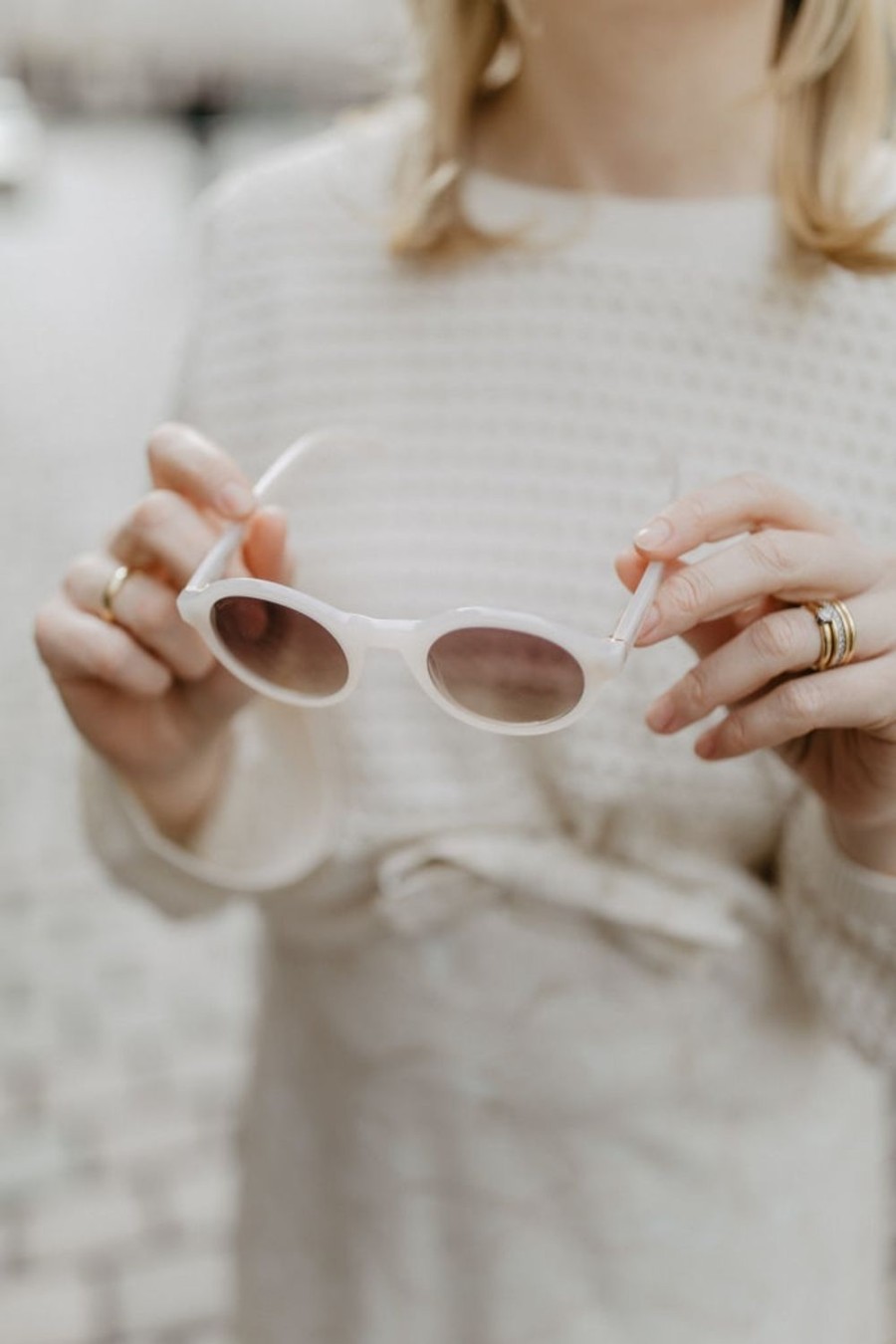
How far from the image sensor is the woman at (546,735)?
79cm

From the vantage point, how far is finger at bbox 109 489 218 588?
27.0 inches

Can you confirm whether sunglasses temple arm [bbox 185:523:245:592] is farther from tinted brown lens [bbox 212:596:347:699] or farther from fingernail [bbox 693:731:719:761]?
fingernail [bbox 693:731:719:761]

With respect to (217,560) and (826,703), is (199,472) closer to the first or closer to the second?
(217,560)

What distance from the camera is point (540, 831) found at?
2.83ft

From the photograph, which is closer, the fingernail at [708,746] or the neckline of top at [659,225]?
the fingernail at [708,746]

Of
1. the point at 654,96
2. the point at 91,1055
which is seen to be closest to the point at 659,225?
the point at 654,96

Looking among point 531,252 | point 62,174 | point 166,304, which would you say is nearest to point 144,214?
point 62,174

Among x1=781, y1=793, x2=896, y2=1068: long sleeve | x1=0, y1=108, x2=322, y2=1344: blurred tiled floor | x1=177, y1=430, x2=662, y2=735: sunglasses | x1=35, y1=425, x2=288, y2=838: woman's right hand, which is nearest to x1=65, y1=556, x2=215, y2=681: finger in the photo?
x1=35, y1=425, x2=288, y2=838: woman's right hand

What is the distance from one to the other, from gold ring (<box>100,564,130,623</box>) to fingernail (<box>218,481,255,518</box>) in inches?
3.5

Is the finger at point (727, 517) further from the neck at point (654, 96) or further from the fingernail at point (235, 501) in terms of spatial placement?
the neck at point (654, 96)

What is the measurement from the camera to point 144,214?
845cm

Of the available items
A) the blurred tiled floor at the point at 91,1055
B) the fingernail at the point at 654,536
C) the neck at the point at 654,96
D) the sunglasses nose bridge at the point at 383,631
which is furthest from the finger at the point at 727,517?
the blurred tiled floor at the point at 91,1055

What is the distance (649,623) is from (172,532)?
0.84 feet

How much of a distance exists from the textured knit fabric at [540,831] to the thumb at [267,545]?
0.32 feet
